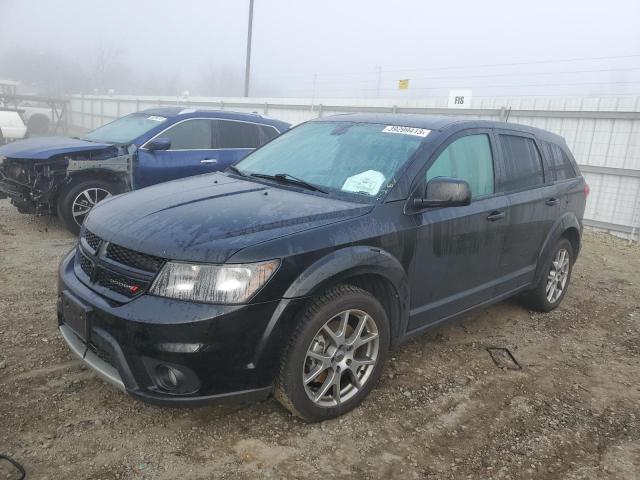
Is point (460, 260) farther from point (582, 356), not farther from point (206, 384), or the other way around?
point (206, 384)

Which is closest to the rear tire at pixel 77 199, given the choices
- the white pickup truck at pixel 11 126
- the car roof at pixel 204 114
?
the car roof at pixel 204 114

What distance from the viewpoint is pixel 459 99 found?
11.1m

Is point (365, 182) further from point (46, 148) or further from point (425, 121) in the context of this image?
point (46, 148)

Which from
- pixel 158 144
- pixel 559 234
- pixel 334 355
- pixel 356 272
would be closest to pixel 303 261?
pixel 356 272

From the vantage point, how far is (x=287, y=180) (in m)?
3.39

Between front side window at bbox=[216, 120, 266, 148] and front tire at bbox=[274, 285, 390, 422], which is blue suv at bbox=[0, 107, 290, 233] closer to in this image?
front side window at bbox=[216, 120, 266, 148]

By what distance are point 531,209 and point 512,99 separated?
709 centimetres

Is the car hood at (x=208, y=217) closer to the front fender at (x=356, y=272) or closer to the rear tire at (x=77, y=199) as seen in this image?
the front fender at (x=356, y=272)

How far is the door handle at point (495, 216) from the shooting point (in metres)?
3.68

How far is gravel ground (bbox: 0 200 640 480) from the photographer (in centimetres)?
253

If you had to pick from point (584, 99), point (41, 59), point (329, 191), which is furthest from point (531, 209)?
point (41, 59)

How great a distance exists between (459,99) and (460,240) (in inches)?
335

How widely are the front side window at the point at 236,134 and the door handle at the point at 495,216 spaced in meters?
4.51

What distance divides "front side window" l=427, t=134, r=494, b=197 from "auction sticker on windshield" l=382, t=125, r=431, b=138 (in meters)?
0.19
